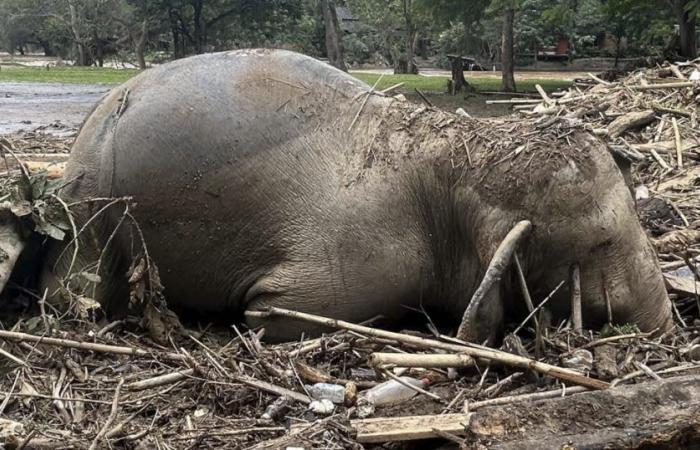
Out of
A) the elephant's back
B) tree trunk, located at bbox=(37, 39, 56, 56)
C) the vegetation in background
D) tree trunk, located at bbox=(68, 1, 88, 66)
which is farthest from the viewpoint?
tree trunk, located at bbox=(37, 39, 56, 56)

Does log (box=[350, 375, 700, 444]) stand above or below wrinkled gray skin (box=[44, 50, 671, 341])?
below

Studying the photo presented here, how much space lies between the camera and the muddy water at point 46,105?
14.9 meters

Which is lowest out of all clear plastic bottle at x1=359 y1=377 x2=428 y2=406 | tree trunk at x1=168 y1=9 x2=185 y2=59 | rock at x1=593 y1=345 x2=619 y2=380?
clear plastic bottle at x1=359 y1=377 x2=428 y2=406

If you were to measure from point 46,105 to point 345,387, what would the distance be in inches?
743

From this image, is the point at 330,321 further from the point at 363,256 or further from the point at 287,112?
the point at 287,112

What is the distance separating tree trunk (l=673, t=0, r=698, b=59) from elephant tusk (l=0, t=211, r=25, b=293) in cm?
1920

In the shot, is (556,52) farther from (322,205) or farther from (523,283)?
(523,283)

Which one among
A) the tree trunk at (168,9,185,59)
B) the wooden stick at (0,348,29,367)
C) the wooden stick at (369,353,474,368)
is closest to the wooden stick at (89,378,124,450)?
the wooden stick at (0,348,29,367)

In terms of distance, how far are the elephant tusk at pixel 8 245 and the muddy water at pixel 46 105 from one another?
18.1ft

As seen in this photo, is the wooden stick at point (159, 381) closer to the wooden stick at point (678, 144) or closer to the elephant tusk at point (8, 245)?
the elephant tusk at point (8, 245)

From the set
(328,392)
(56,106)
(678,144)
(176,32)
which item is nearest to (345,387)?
(328,392)

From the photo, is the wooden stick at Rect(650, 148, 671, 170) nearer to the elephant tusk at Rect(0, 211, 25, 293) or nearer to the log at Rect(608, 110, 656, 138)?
the log at Rect(608, 110, 656, 138)

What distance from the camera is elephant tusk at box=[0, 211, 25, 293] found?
4.52 metres

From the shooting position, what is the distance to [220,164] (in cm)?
444
